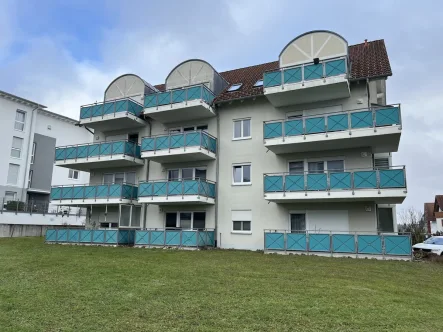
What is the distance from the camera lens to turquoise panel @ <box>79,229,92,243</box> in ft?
69.7

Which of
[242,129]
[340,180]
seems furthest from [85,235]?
[340,180]

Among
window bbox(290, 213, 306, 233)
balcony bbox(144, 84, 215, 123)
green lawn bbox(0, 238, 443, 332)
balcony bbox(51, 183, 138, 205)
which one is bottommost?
green lawn bbox(0, 238, 443, 332)

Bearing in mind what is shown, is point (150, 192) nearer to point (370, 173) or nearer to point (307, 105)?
point (307, 105)

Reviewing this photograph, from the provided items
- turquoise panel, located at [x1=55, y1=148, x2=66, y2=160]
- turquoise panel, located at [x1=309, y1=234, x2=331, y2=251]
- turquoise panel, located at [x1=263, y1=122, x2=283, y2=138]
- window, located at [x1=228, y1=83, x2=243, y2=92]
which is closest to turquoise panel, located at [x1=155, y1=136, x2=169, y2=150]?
window, located at [x1=228, y1=83, x2=243, y2=92]

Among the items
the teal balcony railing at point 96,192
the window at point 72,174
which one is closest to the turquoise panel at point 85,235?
the teal balcony railing at point 96,192

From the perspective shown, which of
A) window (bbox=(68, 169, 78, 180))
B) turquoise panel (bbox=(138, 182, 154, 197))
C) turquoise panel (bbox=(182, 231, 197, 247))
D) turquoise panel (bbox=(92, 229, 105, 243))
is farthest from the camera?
window (bbox=(68, 169, 78, 180))

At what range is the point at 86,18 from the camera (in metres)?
12.6

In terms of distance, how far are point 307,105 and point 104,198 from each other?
13521 millimetres

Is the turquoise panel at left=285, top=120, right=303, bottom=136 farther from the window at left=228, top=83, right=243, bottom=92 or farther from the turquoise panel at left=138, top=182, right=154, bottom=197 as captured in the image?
the turquoise panel at left=138, top=182, right=154, bottom=197

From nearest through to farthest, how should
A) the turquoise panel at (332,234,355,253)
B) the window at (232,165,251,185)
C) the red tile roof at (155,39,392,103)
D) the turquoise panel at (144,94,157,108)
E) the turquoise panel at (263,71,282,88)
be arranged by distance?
the turquoise panel at (332,234,355,253) < the red tile roof at (155,39,392,103) < the turquoise panel at (263,71,282,88) < the window at (232,165,251,185) < the turquoise panel at (144,94,157,108)

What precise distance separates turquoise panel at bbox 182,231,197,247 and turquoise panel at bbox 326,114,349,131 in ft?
29.0

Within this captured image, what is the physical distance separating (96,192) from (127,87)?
7.86 meters

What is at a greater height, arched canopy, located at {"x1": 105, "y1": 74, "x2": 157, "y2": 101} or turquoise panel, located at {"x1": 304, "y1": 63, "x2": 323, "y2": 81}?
arched canopy, located at {"x1": 105, "y1": 74, "x2": 157, "y2": 101}

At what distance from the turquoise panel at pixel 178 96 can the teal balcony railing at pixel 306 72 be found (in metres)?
5.09
